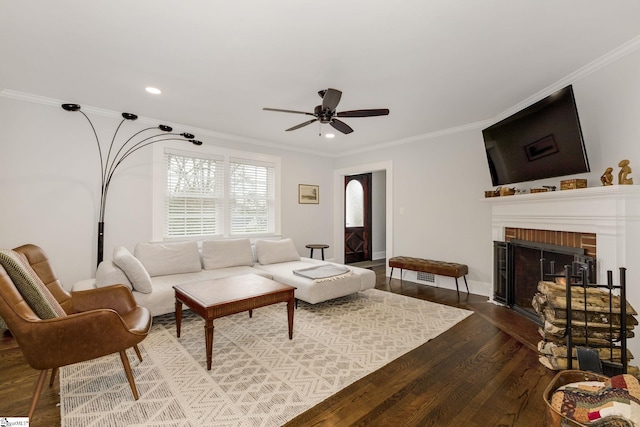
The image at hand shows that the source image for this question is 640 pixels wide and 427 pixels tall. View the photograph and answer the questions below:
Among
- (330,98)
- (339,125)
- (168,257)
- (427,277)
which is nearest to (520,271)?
(427,277)

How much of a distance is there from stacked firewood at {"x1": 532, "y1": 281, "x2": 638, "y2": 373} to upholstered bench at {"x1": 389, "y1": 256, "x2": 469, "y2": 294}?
1687 mm

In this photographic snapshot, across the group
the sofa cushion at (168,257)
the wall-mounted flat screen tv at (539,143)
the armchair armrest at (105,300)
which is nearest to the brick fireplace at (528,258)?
the wall-mounted flat screen tv at (539,143)

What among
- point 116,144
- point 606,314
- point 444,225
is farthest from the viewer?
point 444,225

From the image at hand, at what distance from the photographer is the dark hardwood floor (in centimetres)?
171

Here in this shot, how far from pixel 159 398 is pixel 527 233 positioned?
393 cm

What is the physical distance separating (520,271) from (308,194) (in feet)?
12.5

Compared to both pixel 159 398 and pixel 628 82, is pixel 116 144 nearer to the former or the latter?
pixel 159 398

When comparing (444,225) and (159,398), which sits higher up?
(444,225)

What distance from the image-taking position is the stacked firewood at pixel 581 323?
2.04 metres

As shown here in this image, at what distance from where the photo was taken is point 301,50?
235 centimetres

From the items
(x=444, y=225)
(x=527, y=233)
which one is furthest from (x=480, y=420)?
(x=444, y=225)

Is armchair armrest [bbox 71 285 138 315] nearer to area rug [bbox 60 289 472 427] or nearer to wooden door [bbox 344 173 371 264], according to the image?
area rug [bbox 60 289 472 427]

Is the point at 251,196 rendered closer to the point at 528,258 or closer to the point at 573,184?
the point at 528,258

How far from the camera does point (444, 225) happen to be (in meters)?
4.66
